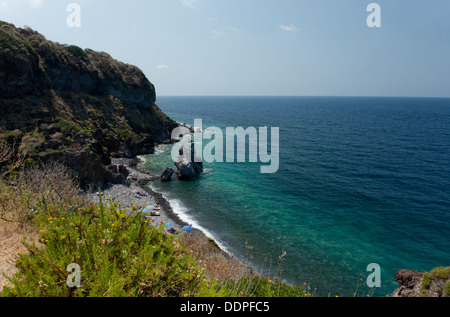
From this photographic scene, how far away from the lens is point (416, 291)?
54.2 ft

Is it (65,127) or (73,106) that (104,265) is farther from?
(73,106)

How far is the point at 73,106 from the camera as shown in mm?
52500

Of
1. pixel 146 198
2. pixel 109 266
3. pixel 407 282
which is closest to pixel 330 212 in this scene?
pixel 407 282

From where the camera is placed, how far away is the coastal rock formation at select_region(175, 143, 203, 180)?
46031 millimetres

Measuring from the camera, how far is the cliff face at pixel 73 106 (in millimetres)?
35844

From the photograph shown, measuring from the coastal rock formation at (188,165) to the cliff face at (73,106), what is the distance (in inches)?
488

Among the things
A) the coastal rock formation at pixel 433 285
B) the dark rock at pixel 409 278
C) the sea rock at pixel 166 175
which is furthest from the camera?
the sea rock at pixel 166 175

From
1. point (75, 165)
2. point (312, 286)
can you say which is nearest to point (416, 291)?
point (312, 286)

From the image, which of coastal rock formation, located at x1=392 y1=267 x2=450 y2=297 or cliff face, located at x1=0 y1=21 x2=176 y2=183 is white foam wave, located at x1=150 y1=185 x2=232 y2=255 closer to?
cliff face, located at x1=0 y1=21 x2=176 y2=183

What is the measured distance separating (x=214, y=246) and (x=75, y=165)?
959 inches

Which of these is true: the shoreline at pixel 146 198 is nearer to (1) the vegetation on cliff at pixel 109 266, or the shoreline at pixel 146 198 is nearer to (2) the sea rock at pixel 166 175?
(2) the sea rock at pixel 166 175

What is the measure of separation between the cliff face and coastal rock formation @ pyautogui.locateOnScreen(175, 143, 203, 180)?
1239cm

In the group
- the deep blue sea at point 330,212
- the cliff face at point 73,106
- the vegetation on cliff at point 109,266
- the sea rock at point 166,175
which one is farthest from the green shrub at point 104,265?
the sea rock at point 166,175
